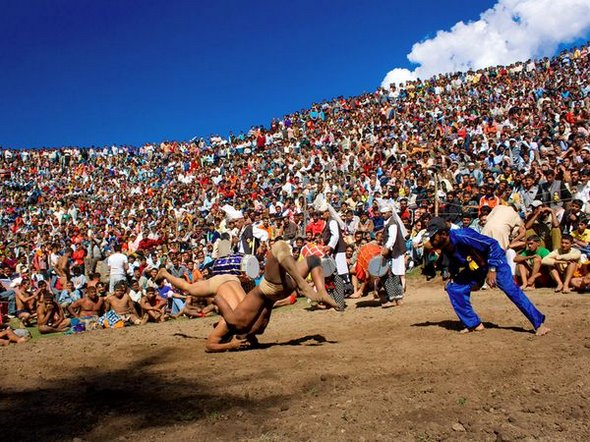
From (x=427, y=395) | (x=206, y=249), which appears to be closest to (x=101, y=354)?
(x=427, y=395)

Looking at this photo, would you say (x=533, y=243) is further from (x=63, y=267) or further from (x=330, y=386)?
(x=63, y=267)

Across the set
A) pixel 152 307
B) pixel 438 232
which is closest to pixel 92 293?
pixel 152 307

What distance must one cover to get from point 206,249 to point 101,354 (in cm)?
801

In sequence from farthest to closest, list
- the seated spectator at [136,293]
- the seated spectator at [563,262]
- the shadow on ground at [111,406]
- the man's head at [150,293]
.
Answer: the seated spectator at [136,293] → the man's head at [150,293] → the seated spectator at [563,262] → the shadow on ground at [111,406]

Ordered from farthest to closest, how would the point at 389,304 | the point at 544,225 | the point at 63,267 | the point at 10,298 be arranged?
the point at 63,267 < the point at 10,298 < the point at 544,225 < the point at 389,304

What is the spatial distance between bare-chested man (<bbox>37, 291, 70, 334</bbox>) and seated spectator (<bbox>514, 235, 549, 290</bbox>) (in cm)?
963

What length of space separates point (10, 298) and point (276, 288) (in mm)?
9860

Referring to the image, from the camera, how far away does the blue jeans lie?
1339 centimetres

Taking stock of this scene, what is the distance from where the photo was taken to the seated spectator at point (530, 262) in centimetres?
1034

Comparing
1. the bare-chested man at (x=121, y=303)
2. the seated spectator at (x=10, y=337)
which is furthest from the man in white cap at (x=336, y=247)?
the seated spectator at (x=10, y=337)

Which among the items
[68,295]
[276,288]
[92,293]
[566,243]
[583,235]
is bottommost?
[68,295]

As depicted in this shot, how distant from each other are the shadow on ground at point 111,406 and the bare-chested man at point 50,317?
19.0ft

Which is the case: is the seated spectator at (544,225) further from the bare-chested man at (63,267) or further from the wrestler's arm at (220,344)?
the bare-chested man at (63,267)

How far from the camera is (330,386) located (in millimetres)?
5020
